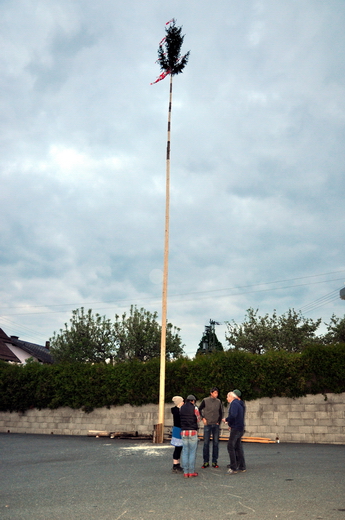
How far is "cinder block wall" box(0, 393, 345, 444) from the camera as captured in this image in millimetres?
19156

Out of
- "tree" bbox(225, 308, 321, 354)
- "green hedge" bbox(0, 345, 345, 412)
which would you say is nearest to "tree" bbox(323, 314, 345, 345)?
"tree" bbox(225, 308, 321, 354)

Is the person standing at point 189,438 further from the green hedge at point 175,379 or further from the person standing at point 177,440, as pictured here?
the green hedge at point 175,379

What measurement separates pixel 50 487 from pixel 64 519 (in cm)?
274

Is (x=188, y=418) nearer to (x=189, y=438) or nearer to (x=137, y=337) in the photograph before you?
(x=189, y=438)

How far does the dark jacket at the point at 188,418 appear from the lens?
9828mm

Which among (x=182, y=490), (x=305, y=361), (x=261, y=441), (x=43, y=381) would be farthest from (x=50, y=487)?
(x=43, y=381)

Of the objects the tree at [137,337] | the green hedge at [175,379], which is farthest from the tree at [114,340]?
the green hedge at [175,379]

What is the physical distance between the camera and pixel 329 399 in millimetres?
19359

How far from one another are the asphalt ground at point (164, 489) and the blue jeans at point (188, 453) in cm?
29

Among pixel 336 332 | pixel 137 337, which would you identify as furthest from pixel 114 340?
pixel 336 332

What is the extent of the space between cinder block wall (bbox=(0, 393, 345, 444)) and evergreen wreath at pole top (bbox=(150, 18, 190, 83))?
55.2 feet

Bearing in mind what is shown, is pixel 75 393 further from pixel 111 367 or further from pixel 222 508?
pixel 222 508

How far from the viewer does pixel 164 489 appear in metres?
8.21

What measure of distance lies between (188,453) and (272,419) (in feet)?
37.4
